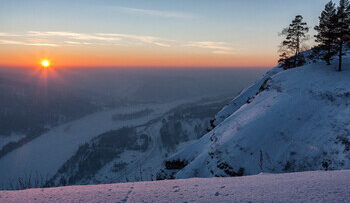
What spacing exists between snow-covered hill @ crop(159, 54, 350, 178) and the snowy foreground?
41.6 ft

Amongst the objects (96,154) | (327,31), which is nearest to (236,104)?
(327,31)

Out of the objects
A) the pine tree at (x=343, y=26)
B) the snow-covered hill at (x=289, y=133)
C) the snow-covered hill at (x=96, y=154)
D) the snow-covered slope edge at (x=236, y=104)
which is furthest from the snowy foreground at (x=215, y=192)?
the snow-covered hill at (x=96, y=154)

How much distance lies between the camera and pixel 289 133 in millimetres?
19516

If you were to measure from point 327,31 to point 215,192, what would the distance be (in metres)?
32.4

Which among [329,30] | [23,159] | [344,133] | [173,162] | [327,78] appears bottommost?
[23,159]

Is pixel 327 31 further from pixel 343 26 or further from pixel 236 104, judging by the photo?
pixel 236 104

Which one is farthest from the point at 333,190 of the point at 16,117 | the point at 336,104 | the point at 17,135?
the point at 16,117

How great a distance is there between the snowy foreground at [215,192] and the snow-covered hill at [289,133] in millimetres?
12675

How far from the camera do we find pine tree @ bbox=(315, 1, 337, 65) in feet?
89.1

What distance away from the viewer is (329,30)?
2750cm

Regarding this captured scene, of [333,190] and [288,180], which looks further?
[288,180]

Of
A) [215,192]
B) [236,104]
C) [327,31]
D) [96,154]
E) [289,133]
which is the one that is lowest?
[96,154]

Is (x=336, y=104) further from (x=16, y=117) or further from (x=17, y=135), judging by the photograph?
(x=16, y=117)

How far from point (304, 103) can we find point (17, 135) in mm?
Result: 190496
